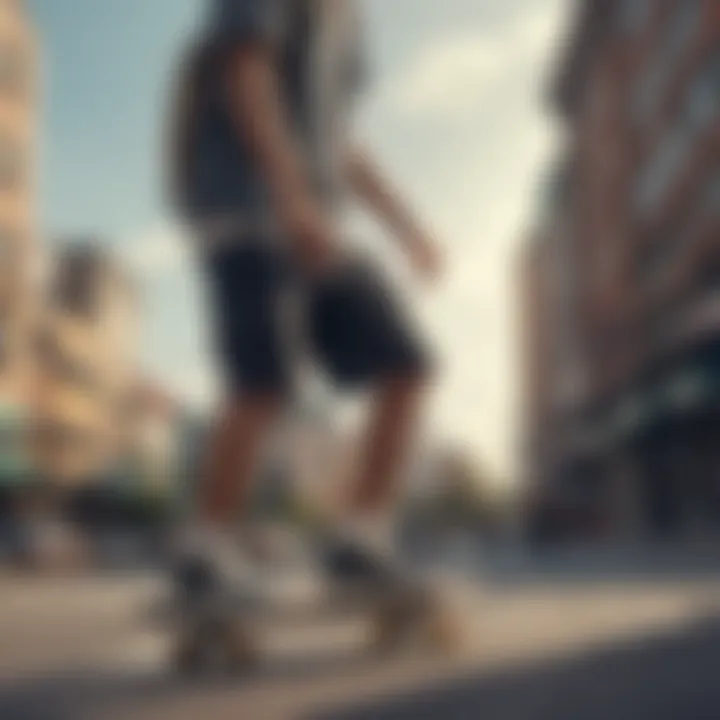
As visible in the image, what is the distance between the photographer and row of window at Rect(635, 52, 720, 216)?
24.4 m

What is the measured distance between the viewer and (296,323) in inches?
112

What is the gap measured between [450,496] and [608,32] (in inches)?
1122

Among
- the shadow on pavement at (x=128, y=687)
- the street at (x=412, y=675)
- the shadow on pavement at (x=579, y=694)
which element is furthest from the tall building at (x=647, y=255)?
the shadow on pavement at (x=128, y=687)

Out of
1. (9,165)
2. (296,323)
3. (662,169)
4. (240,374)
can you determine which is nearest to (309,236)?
(296,323)

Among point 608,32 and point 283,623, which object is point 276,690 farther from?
point 608,32

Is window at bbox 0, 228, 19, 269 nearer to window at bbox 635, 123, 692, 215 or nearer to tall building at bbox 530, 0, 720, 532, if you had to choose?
tall building at bbox 530, 0, 720, 532

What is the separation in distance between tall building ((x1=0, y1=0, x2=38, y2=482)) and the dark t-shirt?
25120mm

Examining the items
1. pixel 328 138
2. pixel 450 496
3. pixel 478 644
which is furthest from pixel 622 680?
pixel 450 496

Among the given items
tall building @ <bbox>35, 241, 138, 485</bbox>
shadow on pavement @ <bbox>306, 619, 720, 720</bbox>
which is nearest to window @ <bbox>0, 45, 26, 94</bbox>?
tall building @ <bbox>35, 241, 138, 485</bbox>

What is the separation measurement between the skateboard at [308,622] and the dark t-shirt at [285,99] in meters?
0.99

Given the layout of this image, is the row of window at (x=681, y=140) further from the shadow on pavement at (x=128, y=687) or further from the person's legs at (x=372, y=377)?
the shadow on pavement at (x=128, y=687)

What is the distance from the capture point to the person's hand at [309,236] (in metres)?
2.74

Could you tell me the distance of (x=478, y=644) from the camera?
328cm

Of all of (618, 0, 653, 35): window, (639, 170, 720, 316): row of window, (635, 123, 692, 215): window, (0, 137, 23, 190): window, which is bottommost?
(639, 170, 720, 316): row of window
